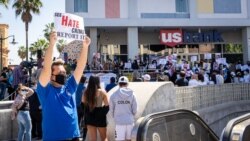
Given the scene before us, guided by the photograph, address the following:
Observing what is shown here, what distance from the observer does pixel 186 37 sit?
31391mm

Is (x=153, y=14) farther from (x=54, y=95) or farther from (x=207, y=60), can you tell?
(x=54, y=95)

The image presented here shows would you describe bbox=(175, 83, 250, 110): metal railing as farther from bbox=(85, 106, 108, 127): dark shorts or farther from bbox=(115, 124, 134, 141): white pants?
bbox=(85, 106, 108, 127): dark shorts

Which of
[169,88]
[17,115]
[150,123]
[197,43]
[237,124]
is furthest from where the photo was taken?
[197,43]

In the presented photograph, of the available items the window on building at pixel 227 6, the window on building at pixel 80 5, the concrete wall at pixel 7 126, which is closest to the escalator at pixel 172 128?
the concrete wall at pixel 7 126

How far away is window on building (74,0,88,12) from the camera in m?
29.3

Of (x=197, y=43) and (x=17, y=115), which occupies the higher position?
(x=197, y=43)

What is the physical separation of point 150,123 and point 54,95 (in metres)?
1.17

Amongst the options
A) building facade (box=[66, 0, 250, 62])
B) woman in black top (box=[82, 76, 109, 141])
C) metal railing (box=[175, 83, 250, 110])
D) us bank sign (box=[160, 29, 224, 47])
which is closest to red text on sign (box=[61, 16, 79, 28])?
woman in black top (box=[82, 76, 109, 141])

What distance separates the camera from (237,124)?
3424 mm

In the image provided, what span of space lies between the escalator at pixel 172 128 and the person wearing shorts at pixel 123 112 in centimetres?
208

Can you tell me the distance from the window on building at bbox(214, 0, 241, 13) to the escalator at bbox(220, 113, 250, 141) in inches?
1142

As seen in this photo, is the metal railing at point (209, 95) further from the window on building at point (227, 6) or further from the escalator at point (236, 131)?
the window on building at point (227, 6)

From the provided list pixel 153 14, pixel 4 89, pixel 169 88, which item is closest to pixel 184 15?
pixel 153 14

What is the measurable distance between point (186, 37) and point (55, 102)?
27.6m
